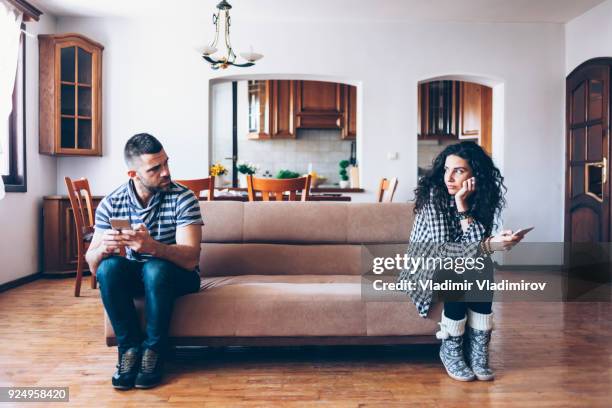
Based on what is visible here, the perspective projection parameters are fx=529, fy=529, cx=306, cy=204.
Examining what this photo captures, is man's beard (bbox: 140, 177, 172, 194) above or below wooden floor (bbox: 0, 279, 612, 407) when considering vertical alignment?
above

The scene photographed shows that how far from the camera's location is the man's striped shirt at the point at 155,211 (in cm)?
226

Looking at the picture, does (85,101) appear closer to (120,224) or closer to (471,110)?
(120,224)

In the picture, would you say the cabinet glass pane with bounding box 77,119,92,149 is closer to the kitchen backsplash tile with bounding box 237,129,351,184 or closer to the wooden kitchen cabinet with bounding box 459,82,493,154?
the kitchen backsplash tile with bounding box 237,129,351,184

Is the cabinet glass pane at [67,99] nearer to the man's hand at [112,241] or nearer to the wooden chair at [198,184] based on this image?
the wooden chair at [198,184]

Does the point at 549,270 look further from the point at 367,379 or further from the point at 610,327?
the point at 367,379

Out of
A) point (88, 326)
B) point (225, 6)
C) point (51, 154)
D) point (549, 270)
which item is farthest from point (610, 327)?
point (51, 154)

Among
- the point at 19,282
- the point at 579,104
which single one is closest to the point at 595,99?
the point at 579,104

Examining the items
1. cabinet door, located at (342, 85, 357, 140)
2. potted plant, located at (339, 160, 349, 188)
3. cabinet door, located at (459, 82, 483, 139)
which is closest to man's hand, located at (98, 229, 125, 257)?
potted plant, located at (339, 160, 349, 188)

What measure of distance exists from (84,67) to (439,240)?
14.0 feet

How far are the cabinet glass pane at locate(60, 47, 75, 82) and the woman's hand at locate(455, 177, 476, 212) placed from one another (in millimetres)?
4231

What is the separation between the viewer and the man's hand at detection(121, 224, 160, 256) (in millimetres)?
2043

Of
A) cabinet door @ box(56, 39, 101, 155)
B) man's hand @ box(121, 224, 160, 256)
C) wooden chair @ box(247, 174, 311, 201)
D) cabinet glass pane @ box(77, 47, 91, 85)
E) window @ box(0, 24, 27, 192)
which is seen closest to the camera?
man's hand @ box(121, 224, 160, 256)

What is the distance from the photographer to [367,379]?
2209 mm

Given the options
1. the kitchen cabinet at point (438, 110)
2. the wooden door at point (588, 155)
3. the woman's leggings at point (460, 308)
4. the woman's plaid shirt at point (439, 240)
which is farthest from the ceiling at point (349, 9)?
the woman's leggings at point (460, 308)
